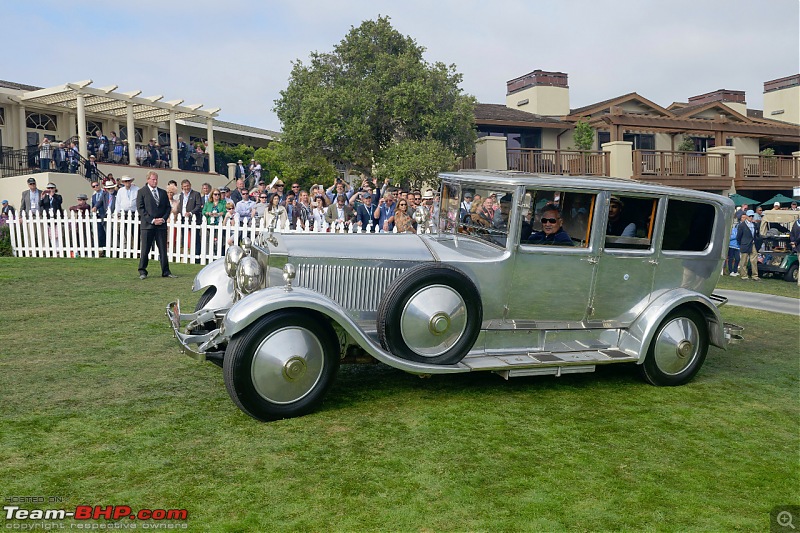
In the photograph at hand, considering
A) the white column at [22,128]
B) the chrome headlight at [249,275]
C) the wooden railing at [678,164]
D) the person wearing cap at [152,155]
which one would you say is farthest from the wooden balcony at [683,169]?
the white column at [22,128]

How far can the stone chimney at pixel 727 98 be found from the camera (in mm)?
38250

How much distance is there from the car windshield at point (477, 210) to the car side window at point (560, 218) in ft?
0.78

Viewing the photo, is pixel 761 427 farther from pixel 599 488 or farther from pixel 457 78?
pixel 457 78

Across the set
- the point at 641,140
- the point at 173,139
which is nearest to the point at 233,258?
the point at 173,139

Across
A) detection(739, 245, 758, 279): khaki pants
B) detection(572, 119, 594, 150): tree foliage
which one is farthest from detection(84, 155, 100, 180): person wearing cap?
detection(739, 245, 758, 279): khaki pants

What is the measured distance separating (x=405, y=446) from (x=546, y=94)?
2929 cm

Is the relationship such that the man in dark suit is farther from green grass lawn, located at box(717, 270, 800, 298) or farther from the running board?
green grass lawn, located at box(717, 270, 800, 298)

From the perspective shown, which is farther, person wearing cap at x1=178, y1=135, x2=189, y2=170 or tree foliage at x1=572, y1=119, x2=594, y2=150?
person wearing cap at x1=178, y1=135, x2=189, y2=170

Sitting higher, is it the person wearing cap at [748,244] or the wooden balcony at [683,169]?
the wooden balcony at [683,169]

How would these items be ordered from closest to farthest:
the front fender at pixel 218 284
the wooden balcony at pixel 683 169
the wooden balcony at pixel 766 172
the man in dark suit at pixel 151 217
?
1. the front fender at pixel 218 284
2. the man in dark suit at pixel 151 217
3. the wooden balcony at pixel 683 169
4. the wooden balcony at pixel 766 172

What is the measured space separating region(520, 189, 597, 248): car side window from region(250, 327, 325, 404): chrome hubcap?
2153 mm

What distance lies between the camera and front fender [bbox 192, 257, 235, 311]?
639 centimetres

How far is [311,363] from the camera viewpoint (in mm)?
4926

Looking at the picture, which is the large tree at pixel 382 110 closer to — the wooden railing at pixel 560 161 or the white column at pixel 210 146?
the wooden railing at pixel 560 161
